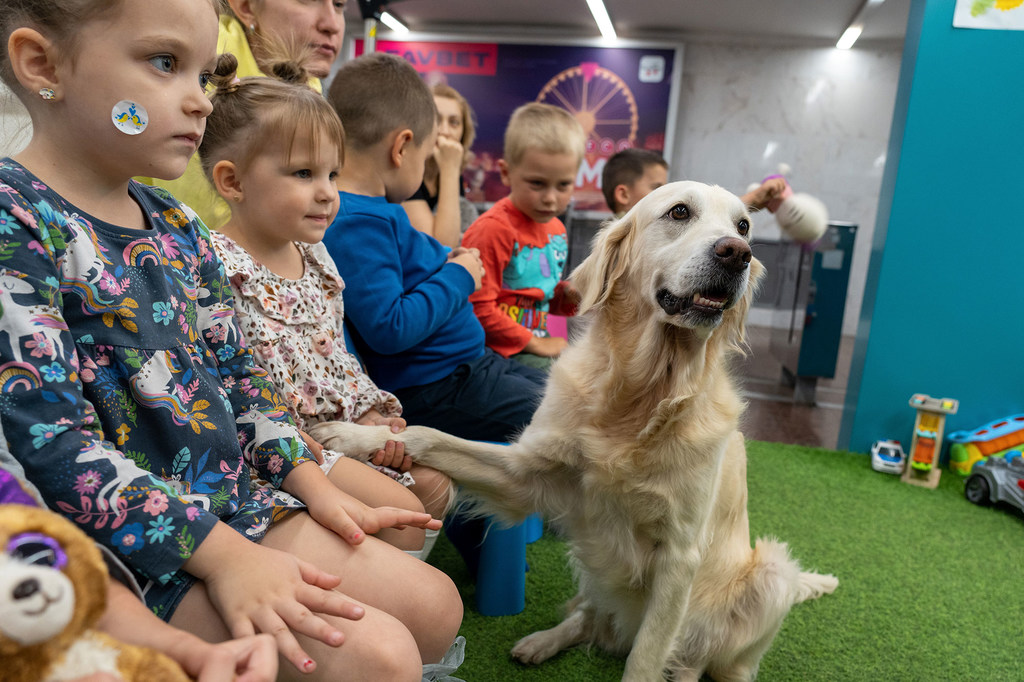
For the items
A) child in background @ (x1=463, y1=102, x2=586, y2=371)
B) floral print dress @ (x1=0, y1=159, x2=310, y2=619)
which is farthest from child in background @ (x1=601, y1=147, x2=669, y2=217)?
floral print dress @ (x1=0, y1=159, x2=310, y2=619)

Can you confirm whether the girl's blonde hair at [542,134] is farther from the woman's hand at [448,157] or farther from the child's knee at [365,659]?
the child's knee at [365,659]

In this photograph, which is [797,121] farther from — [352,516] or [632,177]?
[352,516]

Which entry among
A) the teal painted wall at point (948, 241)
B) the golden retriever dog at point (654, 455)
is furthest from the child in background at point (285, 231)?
the teal painted wall at point (948, 241)

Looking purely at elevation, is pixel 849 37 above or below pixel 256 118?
above

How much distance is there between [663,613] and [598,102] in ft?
22.4

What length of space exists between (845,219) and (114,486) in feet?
26.6

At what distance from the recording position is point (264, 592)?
0.73 m

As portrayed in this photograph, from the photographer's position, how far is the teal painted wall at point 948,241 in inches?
113

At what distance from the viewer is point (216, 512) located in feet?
2.83

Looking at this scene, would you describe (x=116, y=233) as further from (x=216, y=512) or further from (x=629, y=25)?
(x=629, y=25)

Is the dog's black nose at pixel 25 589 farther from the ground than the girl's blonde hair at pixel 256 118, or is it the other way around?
the girl's blonde hair at pixel 256 118

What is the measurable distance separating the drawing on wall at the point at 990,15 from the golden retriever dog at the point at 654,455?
222 cm

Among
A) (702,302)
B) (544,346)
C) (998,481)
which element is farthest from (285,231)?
(998,481)

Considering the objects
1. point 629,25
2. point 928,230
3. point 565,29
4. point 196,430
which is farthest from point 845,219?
point 196,430
